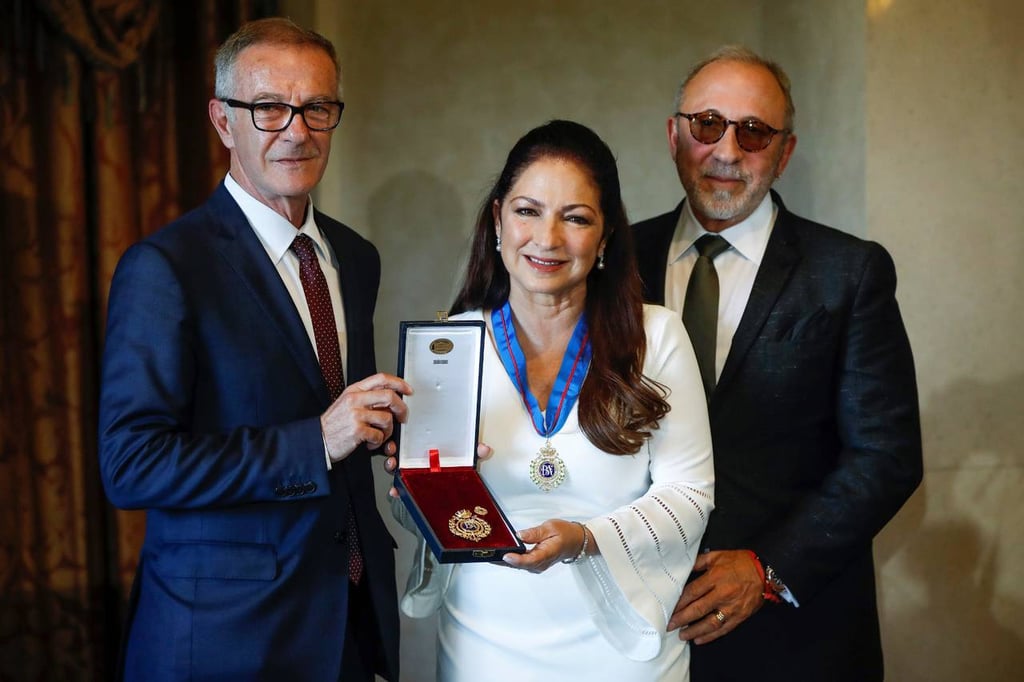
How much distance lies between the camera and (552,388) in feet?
7.58

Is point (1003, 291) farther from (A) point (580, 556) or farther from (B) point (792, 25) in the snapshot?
(A) point (580, 556)

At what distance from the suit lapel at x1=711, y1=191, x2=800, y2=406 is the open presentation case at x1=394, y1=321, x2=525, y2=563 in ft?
2.39

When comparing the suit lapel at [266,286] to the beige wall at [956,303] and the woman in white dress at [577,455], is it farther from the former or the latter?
the beige wall at [956,303]

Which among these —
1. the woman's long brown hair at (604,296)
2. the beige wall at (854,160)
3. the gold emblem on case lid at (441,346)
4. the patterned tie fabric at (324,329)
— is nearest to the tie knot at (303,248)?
the patterned tie fabric at (324,329)

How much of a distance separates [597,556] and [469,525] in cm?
32

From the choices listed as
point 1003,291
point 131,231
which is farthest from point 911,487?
point 131,231

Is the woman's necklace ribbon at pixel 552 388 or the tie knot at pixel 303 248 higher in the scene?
the tie knot at pixel 303 248

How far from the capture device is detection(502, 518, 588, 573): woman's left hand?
1.95 metres

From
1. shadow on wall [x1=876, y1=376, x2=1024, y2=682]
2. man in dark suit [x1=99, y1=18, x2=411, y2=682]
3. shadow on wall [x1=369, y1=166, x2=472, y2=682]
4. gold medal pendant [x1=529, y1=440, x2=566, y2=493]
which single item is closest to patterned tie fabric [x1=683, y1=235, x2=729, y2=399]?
gold medal pendant [x1=529, y1=440, x2=566, y2=493]

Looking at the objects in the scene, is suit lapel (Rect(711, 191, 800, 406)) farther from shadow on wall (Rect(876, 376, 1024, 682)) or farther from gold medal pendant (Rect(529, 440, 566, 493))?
shadow on wall (Rect(876, 376, 1024, 682))

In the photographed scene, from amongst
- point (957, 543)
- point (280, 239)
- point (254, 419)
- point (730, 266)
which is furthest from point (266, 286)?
point (957, 543)

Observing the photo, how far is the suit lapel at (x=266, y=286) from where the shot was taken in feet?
7.38

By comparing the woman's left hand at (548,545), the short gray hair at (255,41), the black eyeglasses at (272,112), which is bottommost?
the woman's left hand at (548,545)

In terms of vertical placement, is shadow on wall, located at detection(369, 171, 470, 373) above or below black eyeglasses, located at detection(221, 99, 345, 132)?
below
